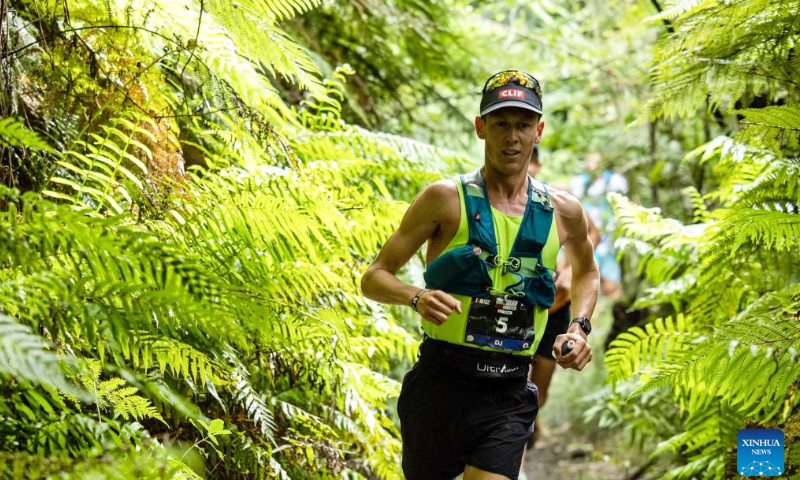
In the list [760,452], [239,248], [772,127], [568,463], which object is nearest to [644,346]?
[760,452]

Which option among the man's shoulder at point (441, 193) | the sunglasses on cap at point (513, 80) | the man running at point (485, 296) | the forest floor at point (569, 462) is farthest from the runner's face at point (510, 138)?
the forest floor at point (569, 462)

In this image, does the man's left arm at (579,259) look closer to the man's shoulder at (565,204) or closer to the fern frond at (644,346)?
the man's shoulder at (565,204)

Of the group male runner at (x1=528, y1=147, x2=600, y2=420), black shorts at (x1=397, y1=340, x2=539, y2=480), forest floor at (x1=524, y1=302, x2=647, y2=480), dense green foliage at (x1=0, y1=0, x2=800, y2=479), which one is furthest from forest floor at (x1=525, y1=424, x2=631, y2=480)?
black shorts at (x1=397, y1=340, x2=539, y2=480)

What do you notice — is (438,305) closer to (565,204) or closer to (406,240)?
(406,240)

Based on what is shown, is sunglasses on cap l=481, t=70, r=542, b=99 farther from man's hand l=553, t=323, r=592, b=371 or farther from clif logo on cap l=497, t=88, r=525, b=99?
man's hand l=553, t=323, r=592, b=371

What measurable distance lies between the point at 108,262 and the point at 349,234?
5.66ft

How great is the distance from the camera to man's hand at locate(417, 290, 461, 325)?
2.76m

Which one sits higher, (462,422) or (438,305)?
(438,305)

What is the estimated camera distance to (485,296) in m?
3.06

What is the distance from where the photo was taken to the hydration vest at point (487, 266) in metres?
3.03

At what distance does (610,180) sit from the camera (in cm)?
871

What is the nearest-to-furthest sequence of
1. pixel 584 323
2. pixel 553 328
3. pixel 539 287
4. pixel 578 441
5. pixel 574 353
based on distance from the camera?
1. pixel 574 353
2. pixel 539 287
3. pixel 584 323
4. pixel 553 328
5. pixel 578 441

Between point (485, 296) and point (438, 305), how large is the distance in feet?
1.16

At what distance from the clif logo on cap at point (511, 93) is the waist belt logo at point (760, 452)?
6.34ft
